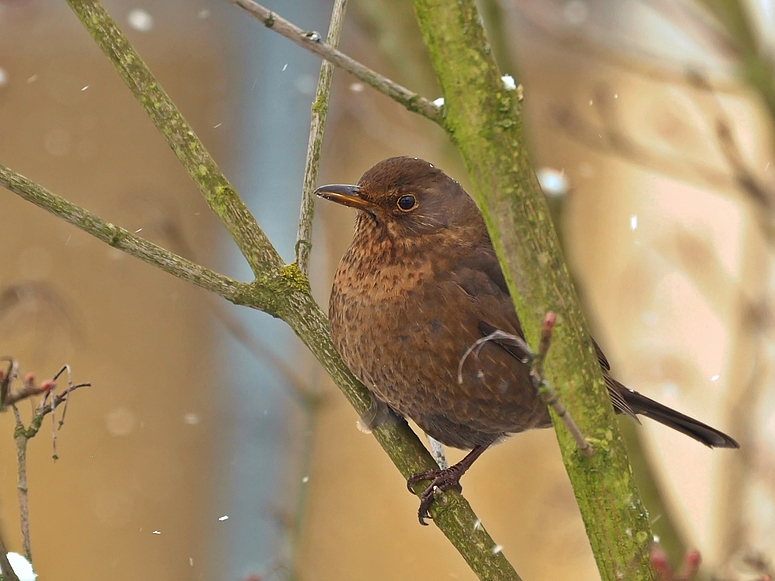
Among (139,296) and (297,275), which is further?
(139,296)

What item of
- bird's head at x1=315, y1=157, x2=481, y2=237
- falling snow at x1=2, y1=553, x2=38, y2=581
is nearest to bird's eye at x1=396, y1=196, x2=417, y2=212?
bird's head at x1=315, y1=157, x2=481, y2=237

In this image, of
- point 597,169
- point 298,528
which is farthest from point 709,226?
point 298,528

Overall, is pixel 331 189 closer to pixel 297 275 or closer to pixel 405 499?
pixel 297 275

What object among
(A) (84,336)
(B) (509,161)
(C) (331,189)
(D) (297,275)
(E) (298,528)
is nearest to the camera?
(B) (509,161)

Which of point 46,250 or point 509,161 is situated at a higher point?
point 46,250


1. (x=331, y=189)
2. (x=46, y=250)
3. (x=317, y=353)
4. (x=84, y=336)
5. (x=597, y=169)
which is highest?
(x=46, y=250)

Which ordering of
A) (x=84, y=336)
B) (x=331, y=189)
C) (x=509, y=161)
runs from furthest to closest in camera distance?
(x=84, y=336) < (x=331, y=189) < (x=509, y=161)

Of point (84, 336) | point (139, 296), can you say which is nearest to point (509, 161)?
point (84, 336)

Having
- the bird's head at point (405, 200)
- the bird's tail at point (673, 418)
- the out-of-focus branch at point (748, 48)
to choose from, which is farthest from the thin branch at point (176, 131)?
the out-of-focus branch at point (748, 48)
